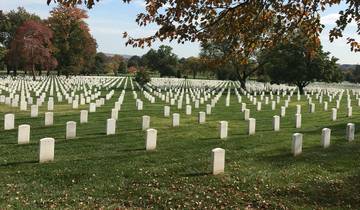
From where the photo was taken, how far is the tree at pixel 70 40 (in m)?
75.9

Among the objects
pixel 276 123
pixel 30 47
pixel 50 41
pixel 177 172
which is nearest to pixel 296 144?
pixel 177 172

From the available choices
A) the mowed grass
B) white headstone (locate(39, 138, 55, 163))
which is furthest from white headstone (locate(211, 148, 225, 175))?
white headstone (locate(39, 138, 55, 163))

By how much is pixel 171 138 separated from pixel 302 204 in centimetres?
723

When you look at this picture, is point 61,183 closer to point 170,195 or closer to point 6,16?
point 170,195

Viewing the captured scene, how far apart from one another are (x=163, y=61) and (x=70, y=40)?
32.0 meters

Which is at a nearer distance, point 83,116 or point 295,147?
point 295,147

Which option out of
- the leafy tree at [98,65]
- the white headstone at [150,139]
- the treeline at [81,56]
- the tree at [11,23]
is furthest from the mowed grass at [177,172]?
the leafy tree at [98,65]

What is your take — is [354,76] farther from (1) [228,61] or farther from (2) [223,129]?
(1) [228,61]

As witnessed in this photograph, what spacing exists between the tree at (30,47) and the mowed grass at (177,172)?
4864cm

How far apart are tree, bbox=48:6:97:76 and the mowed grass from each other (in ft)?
199

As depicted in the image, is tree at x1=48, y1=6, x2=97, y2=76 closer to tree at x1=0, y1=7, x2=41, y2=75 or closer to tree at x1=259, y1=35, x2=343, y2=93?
tree at x1=0, y1=7, x2=41, y2=75

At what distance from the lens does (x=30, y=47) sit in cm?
6338

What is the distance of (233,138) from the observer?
1591 cm

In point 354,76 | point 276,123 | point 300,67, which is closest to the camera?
point 276,123
